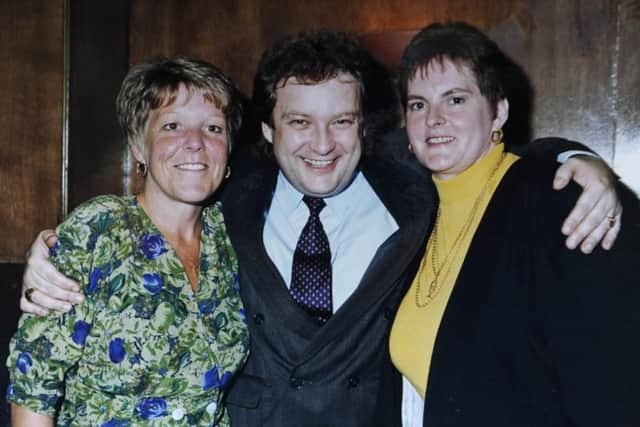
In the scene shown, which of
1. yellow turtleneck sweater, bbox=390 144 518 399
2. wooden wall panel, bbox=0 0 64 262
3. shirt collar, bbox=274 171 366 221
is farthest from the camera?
wooden wall panel, bbox=0 0 64 262

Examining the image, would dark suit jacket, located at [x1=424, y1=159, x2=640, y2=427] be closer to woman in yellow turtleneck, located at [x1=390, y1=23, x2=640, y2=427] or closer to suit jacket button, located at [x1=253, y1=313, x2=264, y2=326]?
woman in yellow turtleneck, located at [x1=390, y1=23, x2=640, y2=427]

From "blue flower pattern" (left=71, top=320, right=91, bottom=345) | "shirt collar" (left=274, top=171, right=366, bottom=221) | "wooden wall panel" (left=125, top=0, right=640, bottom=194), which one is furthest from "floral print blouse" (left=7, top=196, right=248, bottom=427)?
"wooden wall panel" (left=125, top=0, right=640, bottom=194)

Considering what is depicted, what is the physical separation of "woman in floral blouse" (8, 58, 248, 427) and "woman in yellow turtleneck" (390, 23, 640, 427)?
491 millimetres

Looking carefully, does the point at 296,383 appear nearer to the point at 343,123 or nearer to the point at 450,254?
the point at 450,254

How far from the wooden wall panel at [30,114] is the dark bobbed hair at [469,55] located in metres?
1.82

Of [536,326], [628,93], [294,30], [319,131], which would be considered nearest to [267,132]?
[319,131]

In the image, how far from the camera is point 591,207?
117 cm

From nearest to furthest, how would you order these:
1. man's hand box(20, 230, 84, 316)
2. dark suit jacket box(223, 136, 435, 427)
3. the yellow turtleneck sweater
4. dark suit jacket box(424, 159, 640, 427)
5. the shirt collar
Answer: dark suit jacket box(424, 159, 640, 427)
man's hand box(20, 230, 84, 316)
the yellow turtleneck sweater
dark suit jacket box(223, 136, 435, 427)
the shirt collar

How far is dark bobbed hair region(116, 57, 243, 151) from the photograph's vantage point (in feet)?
4.92

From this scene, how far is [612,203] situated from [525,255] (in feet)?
0.65

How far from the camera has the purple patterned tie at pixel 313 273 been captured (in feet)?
5.34

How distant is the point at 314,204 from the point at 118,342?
71 cm

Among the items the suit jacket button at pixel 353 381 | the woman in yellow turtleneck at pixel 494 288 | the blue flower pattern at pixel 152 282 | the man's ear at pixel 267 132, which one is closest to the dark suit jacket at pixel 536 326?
the woman in yellow turtleneck at pixel 494 288

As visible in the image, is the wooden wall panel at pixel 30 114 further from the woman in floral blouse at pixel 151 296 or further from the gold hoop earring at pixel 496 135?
the gold hoop earring at pixel 496 135
